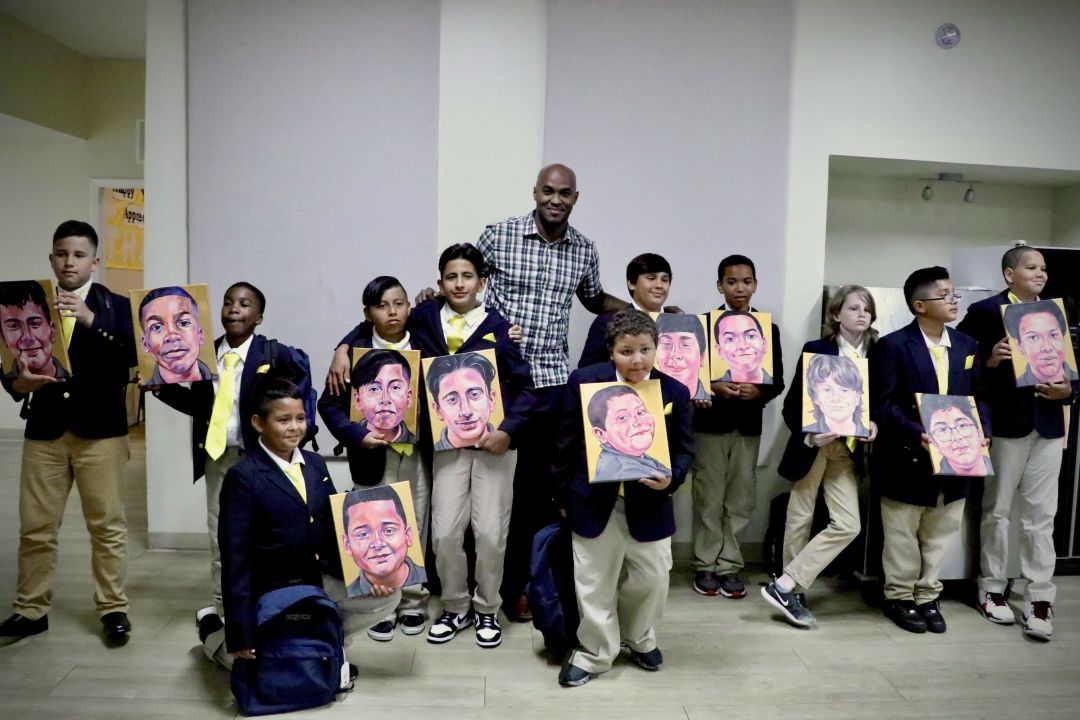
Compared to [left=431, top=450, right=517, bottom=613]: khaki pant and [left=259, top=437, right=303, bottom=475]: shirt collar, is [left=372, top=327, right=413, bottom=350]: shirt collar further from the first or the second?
[left=259, top=437, right=303, bottom=475]: shirt collar

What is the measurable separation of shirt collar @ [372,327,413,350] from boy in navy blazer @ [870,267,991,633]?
191cm

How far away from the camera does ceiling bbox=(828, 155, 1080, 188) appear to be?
13.0 ft

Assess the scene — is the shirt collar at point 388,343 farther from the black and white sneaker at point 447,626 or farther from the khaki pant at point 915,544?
the khaki pant at point 915,544

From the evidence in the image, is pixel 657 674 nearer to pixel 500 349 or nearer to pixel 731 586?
pixel 731 586

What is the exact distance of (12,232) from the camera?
6617 millimetres

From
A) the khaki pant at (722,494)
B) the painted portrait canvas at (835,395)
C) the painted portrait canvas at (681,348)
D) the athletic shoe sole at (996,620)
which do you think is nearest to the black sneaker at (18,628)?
the painted portrait canvas at (681,348)

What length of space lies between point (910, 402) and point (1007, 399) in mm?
488

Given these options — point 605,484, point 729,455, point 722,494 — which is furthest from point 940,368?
point 605,484

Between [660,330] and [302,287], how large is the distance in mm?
1775

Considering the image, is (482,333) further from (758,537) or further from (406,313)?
(758,537)

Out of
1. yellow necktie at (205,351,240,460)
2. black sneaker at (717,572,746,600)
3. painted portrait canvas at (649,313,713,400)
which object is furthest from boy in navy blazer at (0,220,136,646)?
black sneaker at (717,572,746,600)

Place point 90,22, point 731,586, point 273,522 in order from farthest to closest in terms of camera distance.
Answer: point 90,22, point 731,586, point 273,522

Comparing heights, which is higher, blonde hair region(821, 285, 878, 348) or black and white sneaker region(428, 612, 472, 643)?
blonde hair region(821, 285, 878, 348)

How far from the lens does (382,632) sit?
9.32 feet
